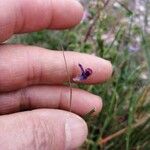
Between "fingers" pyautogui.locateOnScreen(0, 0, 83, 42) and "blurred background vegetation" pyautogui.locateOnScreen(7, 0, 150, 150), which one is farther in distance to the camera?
"blurred background vegetation" pyautogui.locateOnScreen(7, 0, 150, 150)

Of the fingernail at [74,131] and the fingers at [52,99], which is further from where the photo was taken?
the fingers at [52,99]

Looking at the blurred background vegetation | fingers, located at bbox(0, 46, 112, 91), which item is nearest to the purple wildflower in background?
fingers, located at bbox(0, 46, 112, 91)

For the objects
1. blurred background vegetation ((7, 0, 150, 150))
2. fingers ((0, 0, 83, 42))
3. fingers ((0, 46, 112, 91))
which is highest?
fingers ((0, 0, 83, 42))

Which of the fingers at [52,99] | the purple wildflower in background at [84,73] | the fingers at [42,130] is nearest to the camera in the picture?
the fingers at [42,130]

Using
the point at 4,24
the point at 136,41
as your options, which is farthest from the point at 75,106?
the point at 136,41

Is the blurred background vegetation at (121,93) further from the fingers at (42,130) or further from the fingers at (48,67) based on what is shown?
the fingers at (42,130)

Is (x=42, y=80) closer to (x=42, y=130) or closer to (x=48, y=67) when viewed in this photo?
(x=48, y=67)

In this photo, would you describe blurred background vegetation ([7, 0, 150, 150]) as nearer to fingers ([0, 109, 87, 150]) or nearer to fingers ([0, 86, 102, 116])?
fingers ([0, 86, 102, 116])

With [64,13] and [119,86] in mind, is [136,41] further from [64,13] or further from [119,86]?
[64,13]

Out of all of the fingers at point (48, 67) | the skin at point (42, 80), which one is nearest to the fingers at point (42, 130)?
the skin at point (42, 80)
